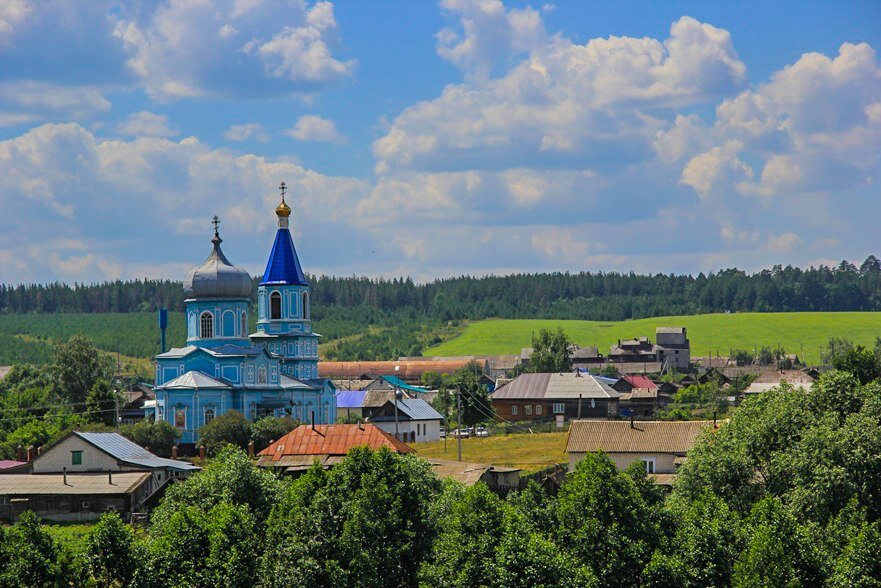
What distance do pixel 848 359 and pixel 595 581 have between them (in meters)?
19.4

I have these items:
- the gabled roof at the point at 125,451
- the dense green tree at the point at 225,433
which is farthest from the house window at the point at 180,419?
the gabled roof at the point at 125,451

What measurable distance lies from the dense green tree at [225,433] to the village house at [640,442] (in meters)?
18.7

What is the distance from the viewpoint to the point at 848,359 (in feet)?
169

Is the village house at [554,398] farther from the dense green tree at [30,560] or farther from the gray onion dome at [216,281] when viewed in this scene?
the dense green tree at [30,560]

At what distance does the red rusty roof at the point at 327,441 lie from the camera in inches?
2251

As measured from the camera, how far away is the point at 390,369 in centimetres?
13588

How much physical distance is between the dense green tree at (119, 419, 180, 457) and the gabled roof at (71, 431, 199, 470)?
261 inches

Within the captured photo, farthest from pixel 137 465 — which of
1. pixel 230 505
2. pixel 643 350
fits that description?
pixel 643 350

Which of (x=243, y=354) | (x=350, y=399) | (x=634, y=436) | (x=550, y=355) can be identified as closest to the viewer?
(x=634, y=436)

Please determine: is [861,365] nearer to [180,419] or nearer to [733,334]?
[180,419]

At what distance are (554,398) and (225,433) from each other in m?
26.6

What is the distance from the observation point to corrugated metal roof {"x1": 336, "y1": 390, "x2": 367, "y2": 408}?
91750 millimetres

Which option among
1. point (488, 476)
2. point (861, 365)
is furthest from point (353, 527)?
point (861, 365)

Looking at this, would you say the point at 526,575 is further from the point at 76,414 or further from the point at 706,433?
the point at 76,414
